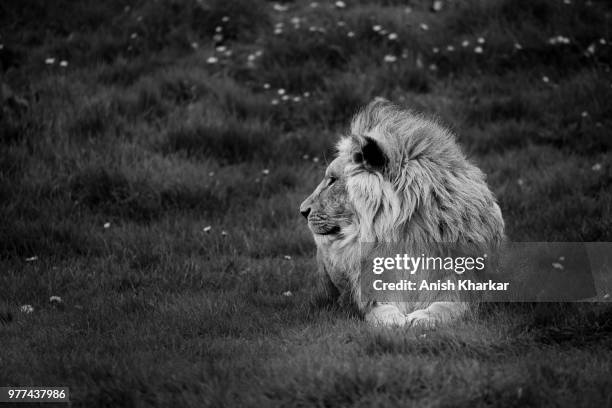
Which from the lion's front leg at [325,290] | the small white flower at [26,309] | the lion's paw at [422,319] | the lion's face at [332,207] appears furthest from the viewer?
the lion's front leg at [325,290]

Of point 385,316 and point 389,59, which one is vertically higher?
point 385,316

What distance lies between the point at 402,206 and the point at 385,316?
72 centimetres

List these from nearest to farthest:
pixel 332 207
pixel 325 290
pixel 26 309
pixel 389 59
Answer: pixel 332 207 < pixel 26 309 < pixel 325 290 < pixel 389 59

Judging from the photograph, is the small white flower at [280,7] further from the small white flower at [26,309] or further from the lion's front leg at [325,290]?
the small white flower at [26,309]

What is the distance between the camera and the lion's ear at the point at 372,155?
4.75 metres

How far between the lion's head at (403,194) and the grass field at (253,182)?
0.61 m

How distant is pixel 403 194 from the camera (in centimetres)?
477

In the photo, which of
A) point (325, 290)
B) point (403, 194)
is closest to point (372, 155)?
point (403, 194)

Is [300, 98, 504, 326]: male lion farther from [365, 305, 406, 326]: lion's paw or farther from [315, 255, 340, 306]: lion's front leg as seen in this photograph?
[315, 255, 340, 306]: lion's front leg

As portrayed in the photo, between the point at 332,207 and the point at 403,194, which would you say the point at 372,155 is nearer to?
the point at 403,194

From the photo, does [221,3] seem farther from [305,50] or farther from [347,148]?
[347,148]

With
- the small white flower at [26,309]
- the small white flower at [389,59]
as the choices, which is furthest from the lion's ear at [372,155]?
the small white flower at [389,59]

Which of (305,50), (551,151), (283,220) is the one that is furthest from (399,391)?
(305,50)

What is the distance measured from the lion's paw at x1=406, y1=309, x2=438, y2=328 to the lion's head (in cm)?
49
